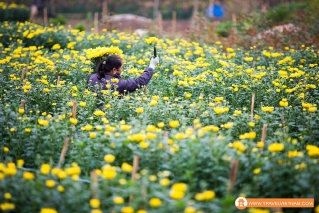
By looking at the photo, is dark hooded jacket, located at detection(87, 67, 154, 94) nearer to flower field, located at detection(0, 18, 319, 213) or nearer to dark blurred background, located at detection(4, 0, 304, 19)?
flower field, located at detection(0, 18, 319, 213)

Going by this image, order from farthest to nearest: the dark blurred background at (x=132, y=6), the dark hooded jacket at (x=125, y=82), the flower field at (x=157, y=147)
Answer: the dark blurred background at (x=132, y=6)
the dark hooded jacket at (x=125, y=82)
the flower field at (x=157, y=147)

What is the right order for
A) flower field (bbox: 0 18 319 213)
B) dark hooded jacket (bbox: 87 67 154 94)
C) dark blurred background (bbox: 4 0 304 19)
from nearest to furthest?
flower field (bbox: 0 18 319 213) → dark hooded jacket (bbox: 87 67 154 94) → dark blurred background (bbox: 4 0 304 19)

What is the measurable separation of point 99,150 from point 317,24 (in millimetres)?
7152

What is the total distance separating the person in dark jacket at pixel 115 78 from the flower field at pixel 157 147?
5.4 inches

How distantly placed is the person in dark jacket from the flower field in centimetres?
14

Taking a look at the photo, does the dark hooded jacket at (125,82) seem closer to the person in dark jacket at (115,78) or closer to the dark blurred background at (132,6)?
the person in dark jacket at (115,78)

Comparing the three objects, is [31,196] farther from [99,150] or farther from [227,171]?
[227,171]

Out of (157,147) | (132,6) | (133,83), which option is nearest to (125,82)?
(133,83)

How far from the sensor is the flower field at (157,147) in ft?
8.70

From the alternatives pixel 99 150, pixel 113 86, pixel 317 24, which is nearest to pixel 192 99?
pixel 113 86

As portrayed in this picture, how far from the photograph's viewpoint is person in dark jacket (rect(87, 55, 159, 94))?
4.83 m

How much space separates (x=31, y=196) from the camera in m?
2.68

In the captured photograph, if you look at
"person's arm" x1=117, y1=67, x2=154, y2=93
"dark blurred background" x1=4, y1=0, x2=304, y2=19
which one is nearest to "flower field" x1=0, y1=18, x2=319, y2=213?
"person's arm" x1=117, y1=67, x2=154, y2=93

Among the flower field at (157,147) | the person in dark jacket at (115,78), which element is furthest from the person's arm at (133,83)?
the flower field at (157,147)
